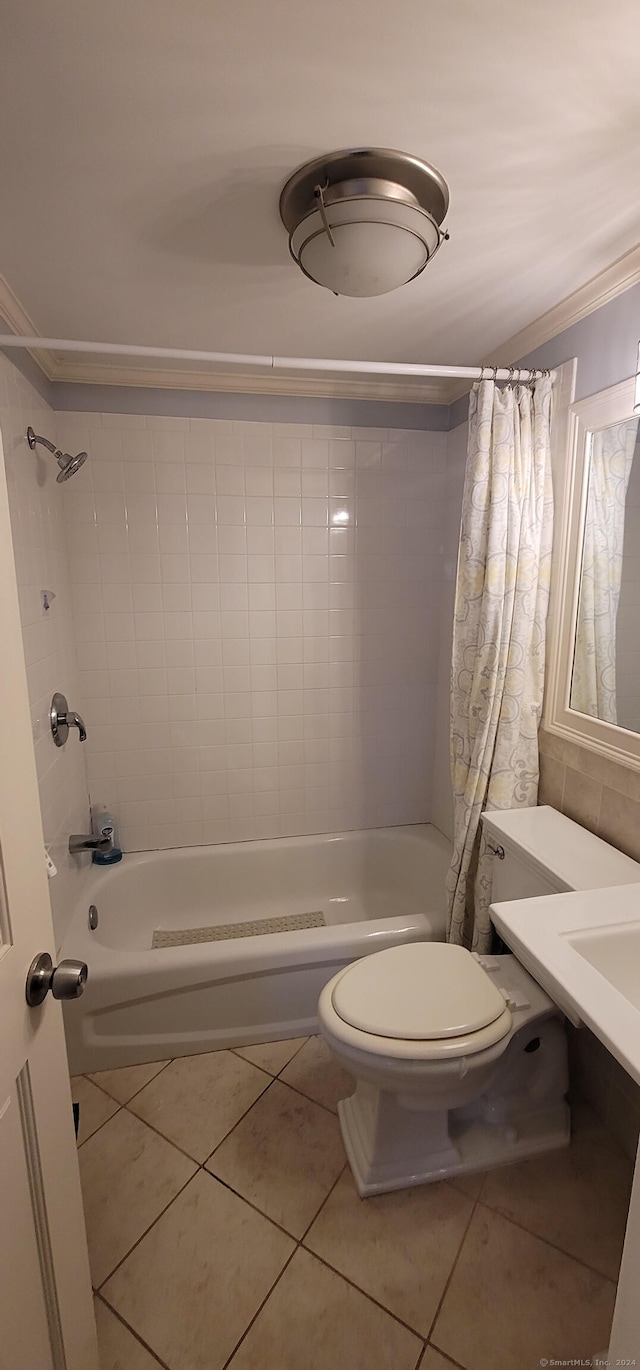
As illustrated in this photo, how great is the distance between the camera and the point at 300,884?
2.45m

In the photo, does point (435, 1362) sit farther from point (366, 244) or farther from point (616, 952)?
point (366, 244)

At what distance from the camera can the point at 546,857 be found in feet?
4.55

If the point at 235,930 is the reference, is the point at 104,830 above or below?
above

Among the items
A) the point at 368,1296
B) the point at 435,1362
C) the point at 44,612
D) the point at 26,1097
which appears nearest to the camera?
the point at 26,1097

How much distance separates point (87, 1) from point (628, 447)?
130 cm

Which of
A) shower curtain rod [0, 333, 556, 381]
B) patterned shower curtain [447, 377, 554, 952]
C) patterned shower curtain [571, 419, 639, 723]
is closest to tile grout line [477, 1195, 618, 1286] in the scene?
patterned shower curtain [447, 377, 554, 952]

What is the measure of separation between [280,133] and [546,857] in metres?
1.57

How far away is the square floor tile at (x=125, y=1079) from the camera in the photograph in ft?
5.44

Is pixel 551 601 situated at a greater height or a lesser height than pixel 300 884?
greater

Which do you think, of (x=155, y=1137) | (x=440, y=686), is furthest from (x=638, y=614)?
(x=155, y=1137)

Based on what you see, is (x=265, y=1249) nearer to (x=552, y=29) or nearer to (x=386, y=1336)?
(x=386, y=1336)

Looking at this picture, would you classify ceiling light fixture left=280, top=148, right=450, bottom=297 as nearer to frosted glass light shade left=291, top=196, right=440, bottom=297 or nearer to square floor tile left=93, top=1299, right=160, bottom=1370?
frosted glass light shade left=291, top=196, right=440, bottom=297

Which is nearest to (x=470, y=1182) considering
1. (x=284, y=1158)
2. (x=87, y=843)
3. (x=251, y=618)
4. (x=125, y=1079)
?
(x=284, y=1158)

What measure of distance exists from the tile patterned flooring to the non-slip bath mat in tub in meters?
0.59
